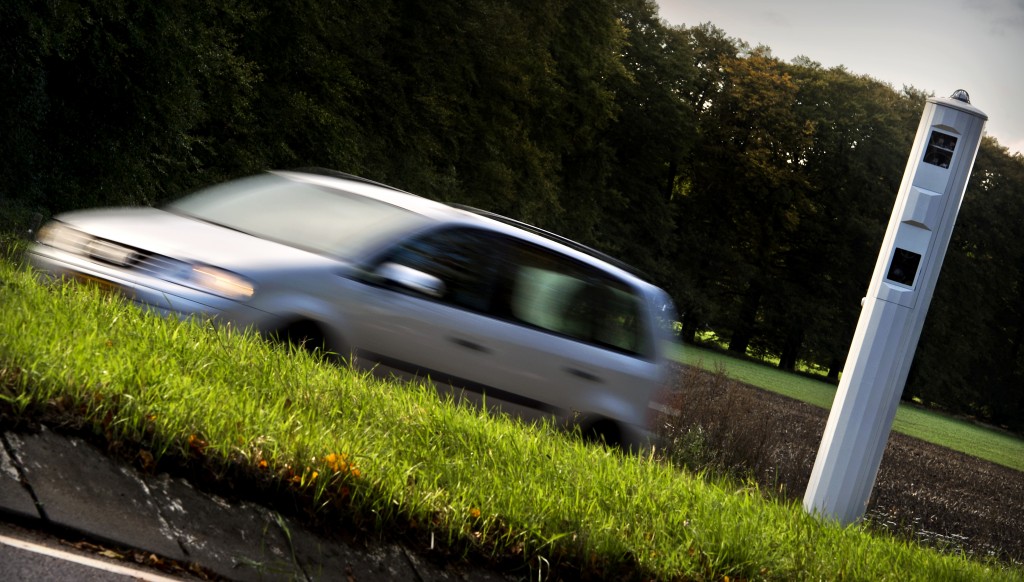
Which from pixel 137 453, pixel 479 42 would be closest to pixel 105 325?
pixel 137 453

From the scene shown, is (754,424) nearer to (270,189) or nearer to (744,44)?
(270,189)

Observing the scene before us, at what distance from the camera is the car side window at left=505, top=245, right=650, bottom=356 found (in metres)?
8.15

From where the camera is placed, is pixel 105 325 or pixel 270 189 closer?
pixel 105 325

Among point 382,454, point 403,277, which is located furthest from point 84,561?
point 403,277

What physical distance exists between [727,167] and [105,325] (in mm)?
56227

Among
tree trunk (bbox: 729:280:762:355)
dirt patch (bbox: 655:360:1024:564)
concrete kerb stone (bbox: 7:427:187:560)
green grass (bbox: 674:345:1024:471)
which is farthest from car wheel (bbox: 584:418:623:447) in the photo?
tree trunk (bbox: 729:280:762:355)

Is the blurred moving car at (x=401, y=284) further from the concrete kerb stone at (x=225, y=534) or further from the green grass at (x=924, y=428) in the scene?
the green grass at (x=924, y=428)

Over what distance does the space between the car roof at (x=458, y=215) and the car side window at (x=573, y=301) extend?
4.3 inches

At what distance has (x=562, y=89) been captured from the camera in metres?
44.4

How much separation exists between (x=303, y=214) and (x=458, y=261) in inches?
45.7

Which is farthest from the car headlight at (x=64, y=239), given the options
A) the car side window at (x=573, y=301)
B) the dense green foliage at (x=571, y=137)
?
the dense green foliage at (x=571, y=137)

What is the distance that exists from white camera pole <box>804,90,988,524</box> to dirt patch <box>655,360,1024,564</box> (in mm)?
1168

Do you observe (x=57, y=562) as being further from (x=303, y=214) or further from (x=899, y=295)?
(x=899, y=295)

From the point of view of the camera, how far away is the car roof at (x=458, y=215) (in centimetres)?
820
